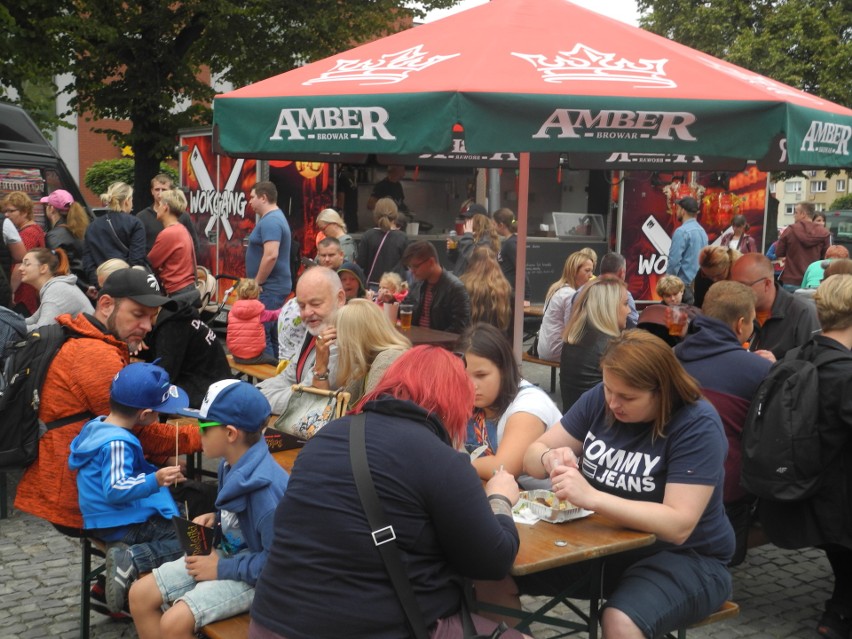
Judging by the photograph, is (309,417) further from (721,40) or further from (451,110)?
(721,40)

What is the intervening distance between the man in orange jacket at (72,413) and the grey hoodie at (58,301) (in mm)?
1989

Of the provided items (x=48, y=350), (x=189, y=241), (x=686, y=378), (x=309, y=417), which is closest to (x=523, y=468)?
(x=686, y=378)

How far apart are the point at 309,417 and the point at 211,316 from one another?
3.60 metres

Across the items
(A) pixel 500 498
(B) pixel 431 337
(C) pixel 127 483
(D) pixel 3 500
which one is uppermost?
(A) pixel 500 498

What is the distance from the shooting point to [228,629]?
10.3 feet

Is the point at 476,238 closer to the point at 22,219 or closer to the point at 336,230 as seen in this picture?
the point at 336,230

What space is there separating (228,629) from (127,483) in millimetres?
885

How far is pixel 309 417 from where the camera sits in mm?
4309

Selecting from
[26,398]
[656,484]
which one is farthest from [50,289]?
→ [656,484]

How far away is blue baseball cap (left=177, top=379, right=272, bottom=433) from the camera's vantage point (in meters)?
3.33

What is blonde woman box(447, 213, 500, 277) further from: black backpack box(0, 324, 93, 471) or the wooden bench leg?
black backpack box(0, 324, 93, 471)

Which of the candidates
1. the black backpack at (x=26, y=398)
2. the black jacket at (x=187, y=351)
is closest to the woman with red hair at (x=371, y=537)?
the black backpack at (x=26, y=398)

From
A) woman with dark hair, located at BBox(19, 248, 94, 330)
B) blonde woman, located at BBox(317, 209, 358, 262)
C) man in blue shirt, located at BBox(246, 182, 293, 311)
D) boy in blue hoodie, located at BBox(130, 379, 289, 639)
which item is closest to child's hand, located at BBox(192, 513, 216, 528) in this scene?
boy in blue hoodie, located at BBox(130, 379, 289, 639)

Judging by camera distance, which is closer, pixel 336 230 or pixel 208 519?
pixel 208 519
